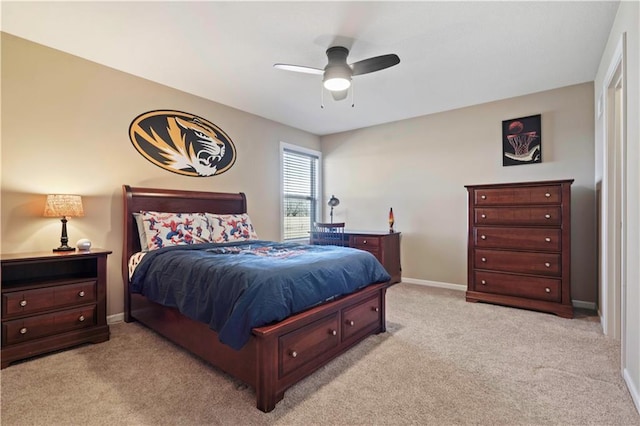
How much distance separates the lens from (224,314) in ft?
6.09

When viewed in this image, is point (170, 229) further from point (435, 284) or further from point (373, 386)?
point (435, 284)

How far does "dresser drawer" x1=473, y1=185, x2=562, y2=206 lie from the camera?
3240 mm

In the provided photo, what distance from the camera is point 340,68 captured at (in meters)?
2.57

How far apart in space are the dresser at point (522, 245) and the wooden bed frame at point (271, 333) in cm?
164

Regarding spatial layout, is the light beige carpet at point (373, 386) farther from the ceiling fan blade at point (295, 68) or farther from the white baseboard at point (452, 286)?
the ceiling fan blade at point (295, 68)

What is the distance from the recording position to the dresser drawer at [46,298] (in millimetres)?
2193

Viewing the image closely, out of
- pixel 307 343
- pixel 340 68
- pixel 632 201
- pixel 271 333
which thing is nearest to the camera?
pixel 271 333

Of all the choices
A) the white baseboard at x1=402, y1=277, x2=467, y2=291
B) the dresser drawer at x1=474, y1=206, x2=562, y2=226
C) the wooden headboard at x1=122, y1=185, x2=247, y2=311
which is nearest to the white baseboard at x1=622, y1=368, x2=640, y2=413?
the dresser drawer at x1=474, y1=206, x2=562, y2=226

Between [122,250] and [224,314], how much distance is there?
6.38 ft

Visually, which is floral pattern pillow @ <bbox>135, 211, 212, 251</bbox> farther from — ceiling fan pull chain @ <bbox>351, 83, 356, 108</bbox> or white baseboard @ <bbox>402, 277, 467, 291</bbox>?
white baseboard @ <bbox>402, 277, 467, 291</bbox>

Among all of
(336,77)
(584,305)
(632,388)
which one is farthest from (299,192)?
(632,388)

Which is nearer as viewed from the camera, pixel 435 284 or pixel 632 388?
pixel 632 388

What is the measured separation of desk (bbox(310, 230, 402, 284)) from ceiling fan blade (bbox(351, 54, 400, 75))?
7.77 ft

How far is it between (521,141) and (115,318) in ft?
16.5
